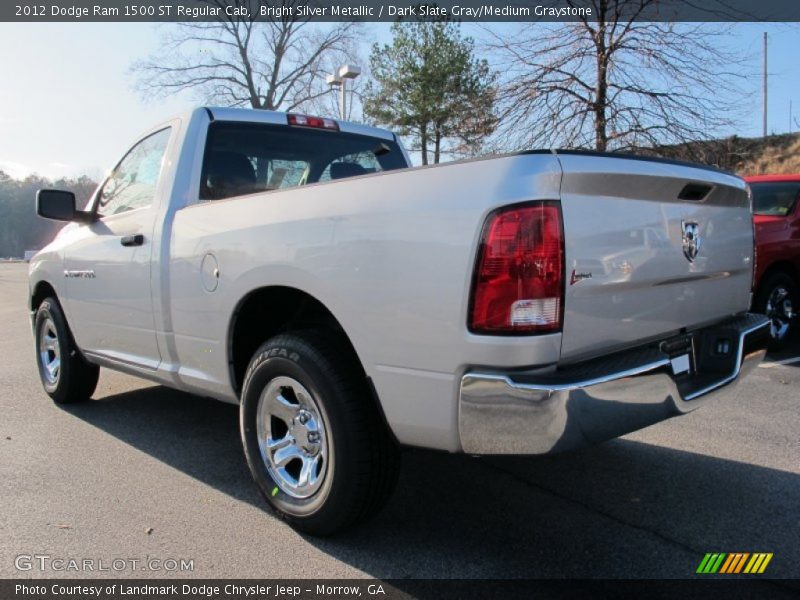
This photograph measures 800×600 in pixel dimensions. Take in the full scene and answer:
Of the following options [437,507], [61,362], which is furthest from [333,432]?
[61,362]

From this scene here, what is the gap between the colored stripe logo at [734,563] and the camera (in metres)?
2.54

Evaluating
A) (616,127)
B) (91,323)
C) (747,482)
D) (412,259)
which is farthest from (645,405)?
(616,127)

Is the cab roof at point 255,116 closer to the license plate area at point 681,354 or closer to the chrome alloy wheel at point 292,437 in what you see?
the chrome alloy wheel at point 292,437

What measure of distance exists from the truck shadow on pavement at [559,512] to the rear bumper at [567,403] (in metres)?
0.63

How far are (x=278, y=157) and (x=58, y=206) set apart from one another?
1.57 meters

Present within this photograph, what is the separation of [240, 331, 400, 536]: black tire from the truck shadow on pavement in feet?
0.68

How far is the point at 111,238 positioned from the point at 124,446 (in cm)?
130

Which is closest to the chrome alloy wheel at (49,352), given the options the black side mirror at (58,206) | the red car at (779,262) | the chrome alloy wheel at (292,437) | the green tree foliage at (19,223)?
the black side mirror at (58,206)

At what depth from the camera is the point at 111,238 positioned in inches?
158

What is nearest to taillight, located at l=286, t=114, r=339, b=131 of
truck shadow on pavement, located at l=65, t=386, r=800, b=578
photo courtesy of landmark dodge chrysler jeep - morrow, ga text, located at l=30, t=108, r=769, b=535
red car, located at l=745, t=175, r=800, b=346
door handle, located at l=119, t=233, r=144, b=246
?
photo courtesy of landmark dodge chrysler jeep - morrow, ga text, located at l=30, t=108, r=769, b=535

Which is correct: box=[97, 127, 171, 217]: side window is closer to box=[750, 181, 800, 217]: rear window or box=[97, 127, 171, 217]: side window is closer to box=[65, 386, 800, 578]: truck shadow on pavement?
box=[65, 386, 800, 578]: truck shadow on pavement

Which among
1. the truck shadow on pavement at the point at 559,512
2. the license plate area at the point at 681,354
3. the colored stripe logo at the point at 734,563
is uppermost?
the license plate area at the point at 681,354

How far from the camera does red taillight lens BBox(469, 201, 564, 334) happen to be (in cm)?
214

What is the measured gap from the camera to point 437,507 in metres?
3.15
